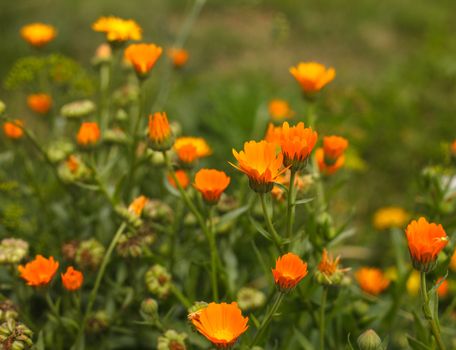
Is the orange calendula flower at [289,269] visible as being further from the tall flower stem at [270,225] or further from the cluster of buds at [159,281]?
the cluster of buds at [159,281]

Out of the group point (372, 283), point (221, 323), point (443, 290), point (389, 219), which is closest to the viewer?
point (221, 323)

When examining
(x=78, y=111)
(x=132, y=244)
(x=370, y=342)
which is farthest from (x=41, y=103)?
(x=370, y=342)

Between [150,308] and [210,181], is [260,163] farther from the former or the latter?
[150,308]

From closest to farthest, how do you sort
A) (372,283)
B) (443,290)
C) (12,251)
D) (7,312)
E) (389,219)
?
(7,312), (12,251), (372,283), (443,290), (389,219)

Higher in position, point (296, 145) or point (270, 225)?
point (296, 145)

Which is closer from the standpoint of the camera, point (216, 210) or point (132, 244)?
point (132, 244)

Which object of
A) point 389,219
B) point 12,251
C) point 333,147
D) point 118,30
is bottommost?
point 389,219

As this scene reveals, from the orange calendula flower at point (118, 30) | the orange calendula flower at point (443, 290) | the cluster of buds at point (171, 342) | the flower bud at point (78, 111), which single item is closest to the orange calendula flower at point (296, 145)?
the cluster of buds at point (171, 342)
